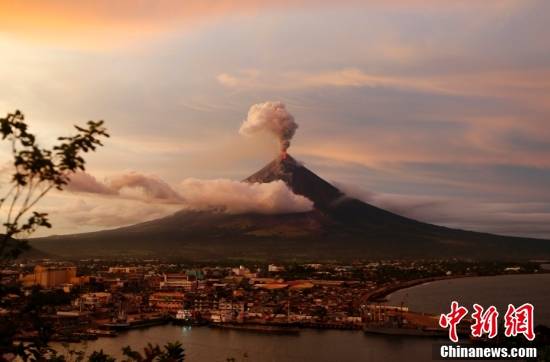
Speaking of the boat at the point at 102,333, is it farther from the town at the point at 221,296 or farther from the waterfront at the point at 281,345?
the waterfront at the point at 281,345

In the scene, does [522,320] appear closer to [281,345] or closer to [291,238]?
[281,345]

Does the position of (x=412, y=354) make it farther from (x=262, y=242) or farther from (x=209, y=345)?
(x=262, y=242)

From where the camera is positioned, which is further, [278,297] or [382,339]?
[278,297]

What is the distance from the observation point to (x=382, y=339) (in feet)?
53.9

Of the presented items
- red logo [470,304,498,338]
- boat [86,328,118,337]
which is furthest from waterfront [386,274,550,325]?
boat [86,328,118,337]

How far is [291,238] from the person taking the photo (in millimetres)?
55875

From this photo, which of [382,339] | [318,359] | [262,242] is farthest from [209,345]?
[262,242]

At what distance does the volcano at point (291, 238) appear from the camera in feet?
169

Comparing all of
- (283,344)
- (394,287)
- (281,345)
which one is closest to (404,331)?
(283,344)

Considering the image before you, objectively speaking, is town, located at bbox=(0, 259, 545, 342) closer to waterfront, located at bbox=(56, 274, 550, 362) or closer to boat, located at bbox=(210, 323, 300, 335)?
boat, located at bbox=(210, 323, 300, 335)

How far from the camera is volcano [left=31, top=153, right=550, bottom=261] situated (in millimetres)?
51438

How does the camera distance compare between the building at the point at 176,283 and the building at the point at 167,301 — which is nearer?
the building at the point at 167,301

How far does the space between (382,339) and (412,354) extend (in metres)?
2.20

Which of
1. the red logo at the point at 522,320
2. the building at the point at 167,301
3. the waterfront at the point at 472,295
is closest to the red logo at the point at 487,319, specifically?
the red logo at the point at 522,320
